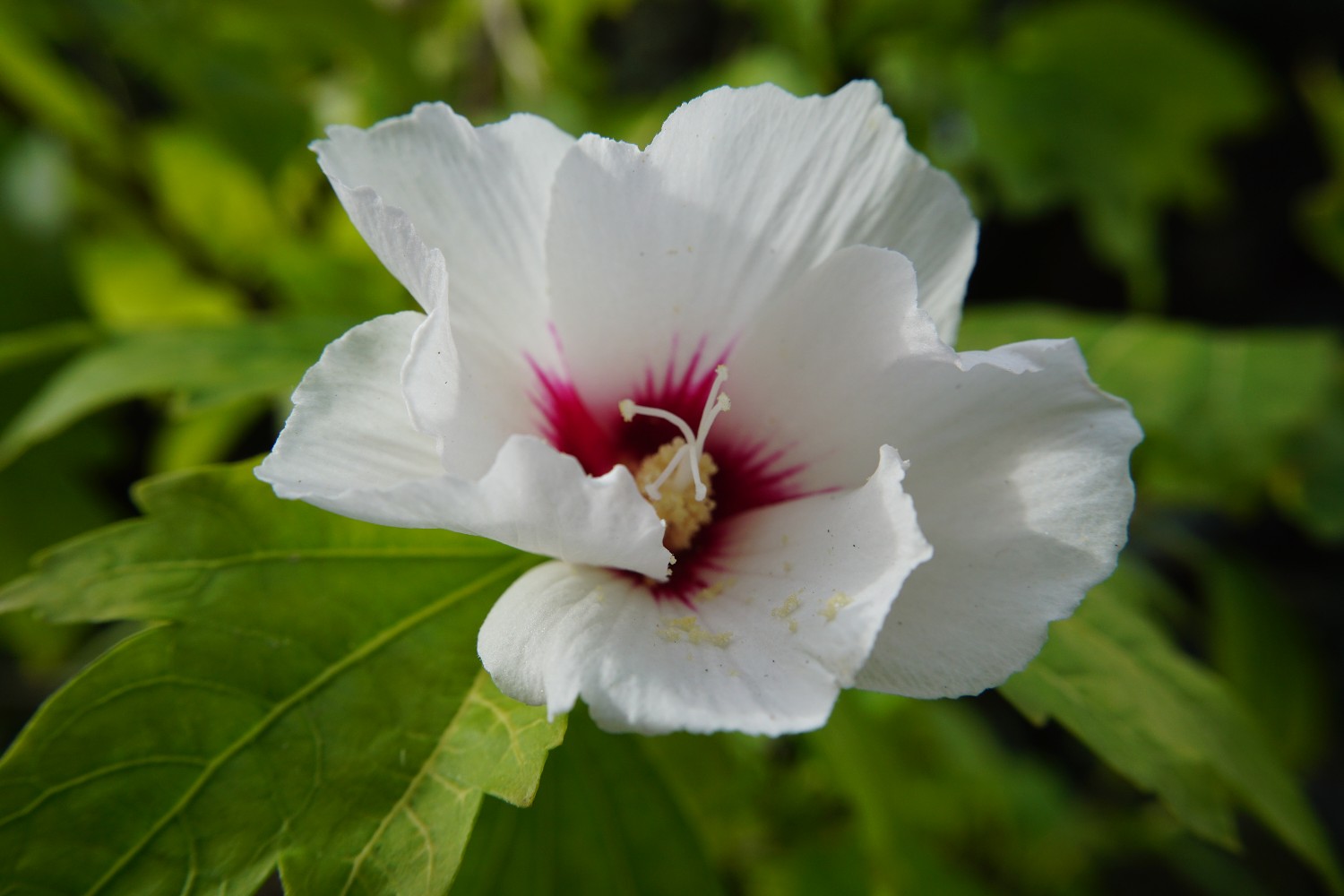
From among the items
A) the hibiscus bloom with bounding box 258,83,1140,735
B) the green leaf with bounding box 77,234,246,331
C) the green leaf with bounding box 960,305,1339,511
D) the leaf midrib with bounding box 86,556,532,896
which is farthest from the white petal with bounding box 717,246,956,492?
the green leaf with bounding box 77,234,246,331

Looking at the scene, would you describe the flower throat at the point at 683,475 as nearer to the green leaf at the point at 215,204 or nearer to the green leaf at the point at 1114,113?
the green leaf at the point at 1114,113

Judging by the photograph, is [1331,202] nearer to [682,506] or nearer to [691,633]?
[682,506]

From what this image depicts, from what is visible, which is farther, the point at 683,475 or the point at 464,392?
the point at 683,475

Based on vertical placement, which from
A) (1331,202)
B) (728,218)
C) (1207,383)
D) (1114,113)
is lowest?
(1331,202)

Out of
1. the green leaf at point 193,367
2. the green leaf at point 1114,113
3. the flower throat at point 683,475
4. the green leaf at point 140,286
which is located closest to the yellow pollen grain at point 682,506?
the flower throat at point 683,475

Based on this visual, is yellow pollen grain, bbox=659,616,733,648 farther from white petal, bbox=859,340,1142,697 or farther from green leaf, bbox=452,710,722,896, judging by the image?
green leaf, bbox=452,710,722,896

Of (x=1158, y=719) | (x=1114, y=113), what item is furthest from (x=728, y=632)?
(x=1114, y=113)

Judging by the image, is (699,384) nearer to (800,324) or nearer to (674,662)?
(800,324)
